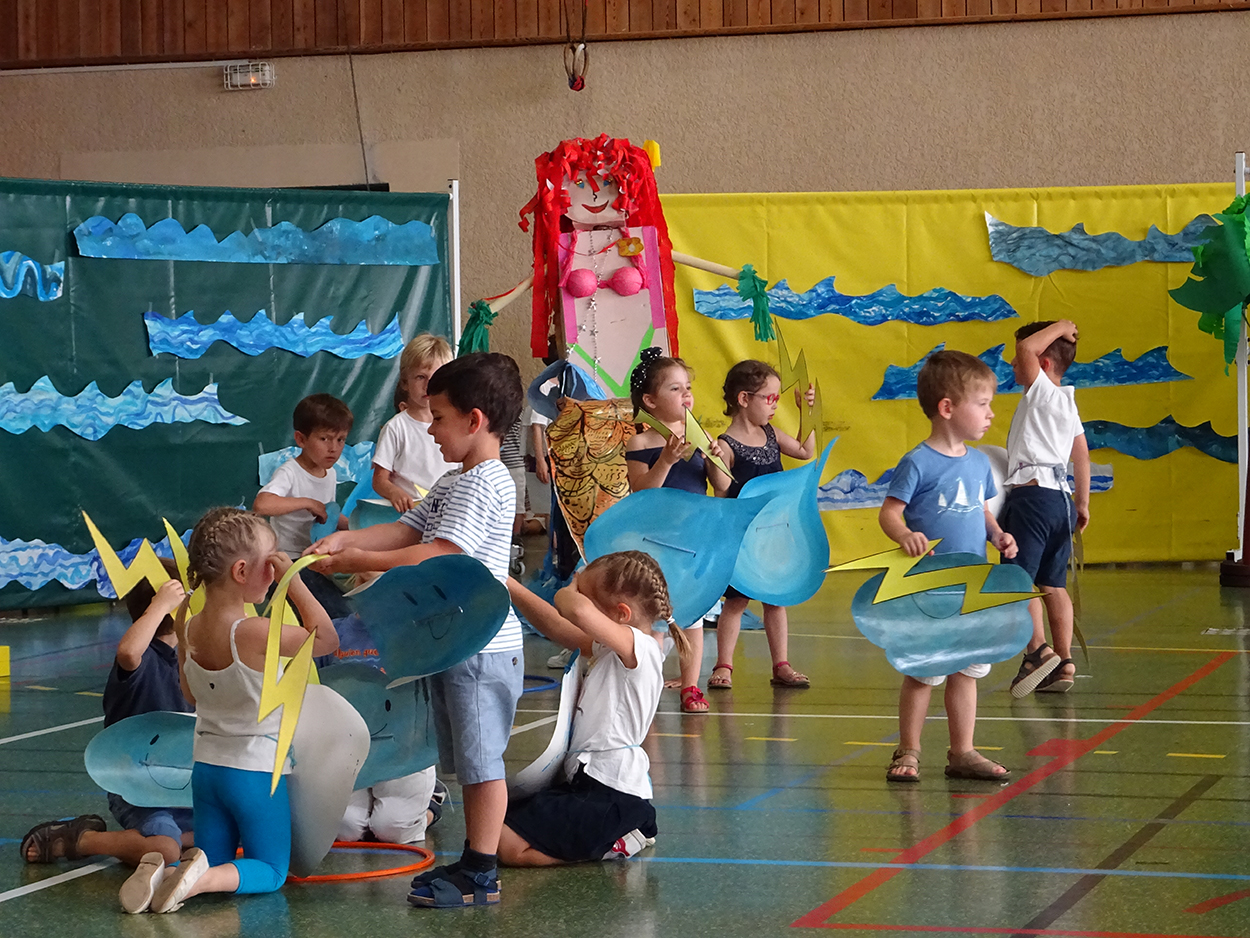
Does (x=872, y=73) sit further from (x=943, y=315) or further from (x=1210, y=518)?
(x=1210, y=518)

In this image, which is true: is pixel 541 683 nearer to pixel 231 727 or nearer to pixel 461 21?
pixel 231 727

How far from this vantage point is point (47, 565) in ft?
25.4

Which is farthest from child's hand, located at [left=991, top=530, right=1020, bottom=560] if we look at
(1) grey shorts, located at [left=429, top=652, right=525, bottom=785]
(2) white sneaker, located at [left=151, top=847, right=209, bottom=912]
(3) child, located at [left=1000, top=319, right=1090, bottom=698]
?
(2) white sneaker, located at [left=151, top=847, right=209, bottom=912]

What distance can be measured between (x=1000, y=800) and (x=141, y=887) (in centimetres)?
208

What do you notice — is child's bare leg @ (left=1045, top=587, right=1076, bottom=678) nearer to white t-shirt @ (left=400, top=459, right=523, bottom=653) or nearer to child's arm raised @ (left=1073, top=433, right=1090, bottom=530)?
child's arm raised @ (left=1073, top=433, right=1090, bottom=530)

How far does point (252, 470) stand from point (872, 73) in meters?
5.29

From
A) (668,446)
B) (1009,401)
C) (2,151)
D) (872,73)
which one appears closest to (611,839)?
(668,446)

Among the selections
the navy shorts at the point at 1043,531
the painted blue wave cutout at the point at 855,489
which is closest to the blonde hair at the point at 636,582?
the navy shorts at the point at 1043,531

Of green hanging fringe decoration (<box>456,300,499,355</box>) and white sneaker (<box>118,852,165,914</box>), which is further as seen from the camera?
green hanging fringe decoration (<box>456,300,499,355</box>)

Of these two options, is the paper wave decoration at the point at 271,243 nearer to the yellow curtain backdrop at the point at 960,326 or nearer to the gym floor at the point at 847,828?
the yellow curtain backdrop at the point at 960,326

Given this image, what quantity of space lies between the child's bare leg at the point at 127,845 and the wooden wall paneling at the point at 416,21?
891 centimetres

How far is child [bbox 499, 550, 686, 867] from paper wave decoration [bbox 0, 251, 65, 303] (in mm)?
5207

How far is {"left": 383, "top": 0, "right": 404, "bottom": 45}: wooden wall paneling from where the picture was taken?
1131cm

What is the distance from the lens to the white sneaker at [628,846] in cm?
329
